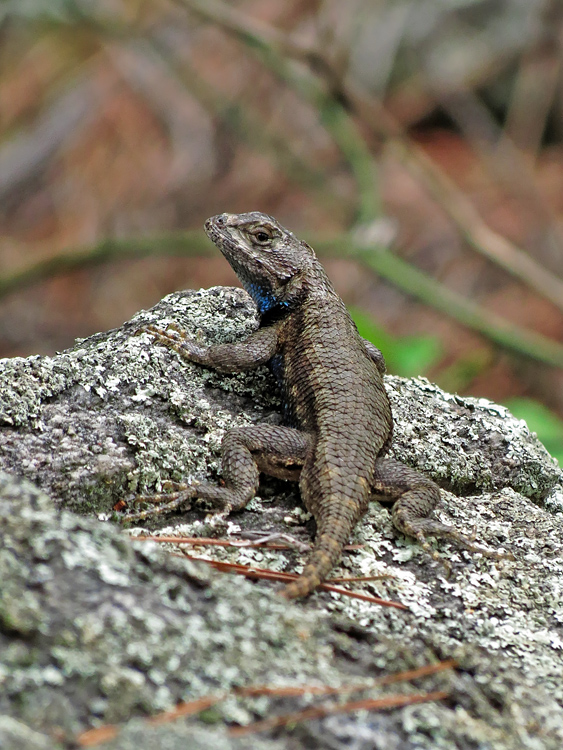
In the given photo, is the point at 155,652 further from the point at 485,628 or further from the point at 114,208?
the point at 114,208

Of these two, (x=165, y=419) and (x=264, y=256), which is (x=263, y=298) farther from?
(x=165, y=419)

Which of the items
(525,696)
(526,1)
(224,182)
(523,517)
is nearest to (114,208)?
(224,182)

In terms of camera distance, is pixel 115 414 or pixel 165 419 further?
pixel 165 419

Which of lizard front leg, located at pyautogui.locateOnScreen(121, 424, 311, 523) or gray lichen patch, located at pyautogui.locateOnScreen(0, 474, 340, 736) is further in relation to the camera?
lizard front leg, located at pyautogui.locateOnScreen(121, 424, 311, 523)

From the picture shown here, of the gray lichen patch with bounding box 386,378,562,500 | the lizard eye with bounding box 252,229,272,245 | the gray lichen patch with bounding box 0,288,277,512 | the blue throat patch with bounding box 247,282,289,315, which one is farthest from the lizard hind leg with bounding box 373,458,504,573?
the lizard eye with bounding box 252,229,272,245

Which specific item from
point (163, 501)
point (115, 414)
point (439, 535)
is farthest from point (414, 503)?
point (115, 414)

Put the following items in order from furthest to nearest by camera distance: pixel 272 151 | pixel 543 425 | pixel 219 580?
pixel 272 151 → pixel 543 425 → pixel 219 580

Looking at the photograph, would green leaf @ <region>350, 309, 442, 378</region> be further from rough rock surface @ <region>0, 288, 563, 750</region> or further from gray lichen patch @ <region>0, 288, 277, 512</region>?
gray lichen patch @ <region>0, 288, 277, 512</region>
